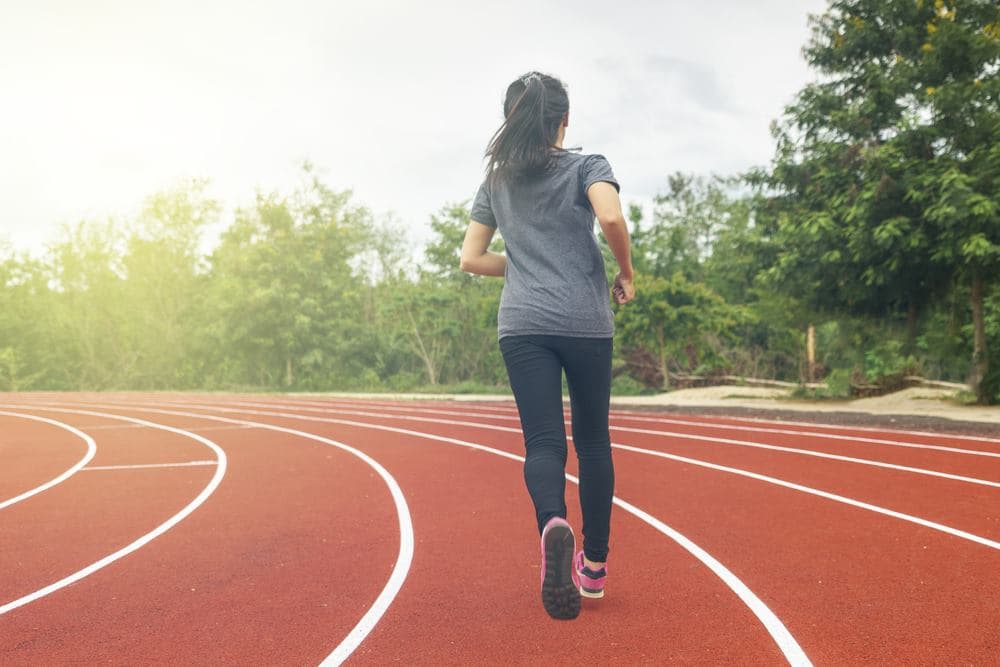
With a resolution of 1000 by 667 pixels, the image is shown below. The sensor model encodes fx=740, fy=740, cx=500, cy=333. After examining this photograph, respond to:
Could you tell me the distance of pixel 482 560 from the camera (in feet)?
12.3

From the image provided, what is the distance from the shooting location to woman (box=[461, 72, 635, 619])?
8.55ft

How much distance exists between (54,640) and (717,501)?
395 cm

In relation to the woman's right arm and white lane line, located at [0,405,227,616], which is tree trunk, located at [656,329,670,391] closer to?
white lane line, located at [0,405,227,616]

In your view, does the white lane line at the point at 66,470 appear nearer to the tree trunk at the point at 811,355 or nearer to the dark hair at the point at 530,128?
the dark hair at the point at 530,128

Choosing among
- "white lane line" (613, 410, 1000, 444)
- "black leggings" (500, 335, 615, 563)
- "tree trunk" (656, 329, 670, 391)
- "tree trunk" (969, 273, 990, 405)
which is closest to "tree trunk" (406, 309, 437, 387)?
"tree trunk" (656, 329, 670, 391)

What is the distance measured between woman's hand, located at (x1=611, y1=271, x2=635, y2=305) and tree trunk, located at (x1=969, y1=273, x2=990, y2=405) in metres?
11.7

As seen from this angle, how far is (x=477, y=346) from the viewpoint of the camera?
29.1 m

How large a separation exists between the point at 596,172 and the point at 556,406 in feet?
2.79

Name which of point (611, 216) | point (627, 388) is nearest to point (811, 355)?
point (627, 388)

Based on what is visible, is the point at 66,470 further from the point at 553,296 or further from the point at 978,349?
the point at 978,349

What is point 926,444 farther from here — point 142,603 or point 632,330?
point 632,330

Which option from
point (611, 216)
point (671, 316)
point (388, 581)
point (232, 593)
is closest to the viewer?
point (611, 216)

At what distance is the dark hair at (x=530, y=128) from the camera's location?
265cm

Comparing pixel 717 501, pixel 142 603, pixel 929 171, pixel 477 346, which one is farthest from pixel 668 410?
A: pixel 477 346
